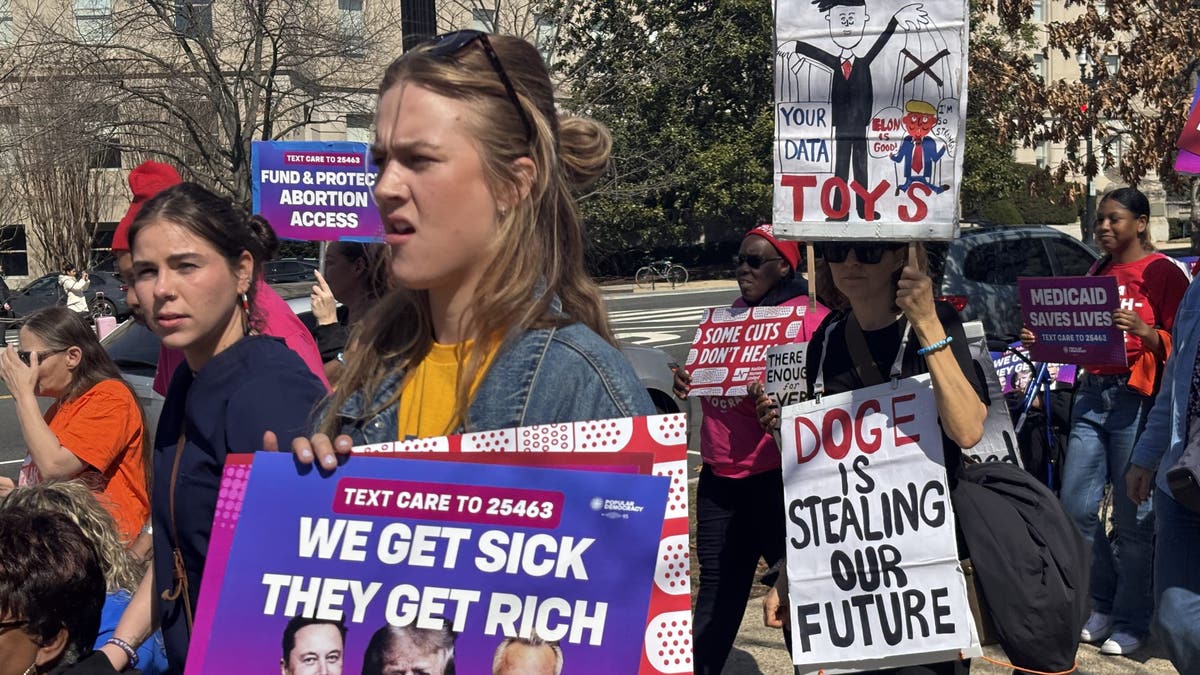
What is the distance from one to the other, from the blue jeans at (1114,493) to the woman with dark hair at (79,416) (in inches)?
163

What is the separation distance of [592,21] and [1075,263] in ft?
47.8

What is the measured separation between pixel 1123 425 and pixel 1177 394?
248 centimetres

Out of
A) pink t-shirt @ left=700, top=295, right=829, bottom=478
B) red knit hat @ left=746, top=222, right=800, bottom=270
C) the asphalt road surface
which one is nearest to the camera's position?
pink t-shirt @ left=700, top=295, right=829, bottom=478

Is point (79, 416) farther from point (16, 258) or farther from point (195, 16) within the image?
point (16, 258)

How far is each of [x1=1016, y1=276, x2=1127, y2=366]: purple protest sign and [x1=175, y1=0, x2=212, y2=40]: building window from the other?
1218cm

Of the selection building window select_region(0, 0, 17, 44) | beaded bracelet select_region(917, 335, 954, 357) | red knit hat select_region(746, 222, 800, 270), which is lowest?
beaded bracelet select_region(917, 335, 954, 357)

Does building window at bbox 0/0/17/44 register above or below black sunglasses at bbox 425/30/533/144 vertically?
above

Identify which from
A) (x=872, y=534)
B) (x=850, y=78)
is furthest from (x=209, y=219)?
(x=850, y=78)

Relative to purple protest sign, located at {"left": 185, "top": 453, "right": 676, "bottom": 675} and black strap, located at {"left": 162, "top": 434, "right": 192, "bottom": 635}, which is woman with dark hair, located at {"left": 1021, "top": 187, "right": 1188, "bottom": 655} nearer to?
black strap, located at {"left": 162, "top": 434, "right": 192, "bottom": 635}

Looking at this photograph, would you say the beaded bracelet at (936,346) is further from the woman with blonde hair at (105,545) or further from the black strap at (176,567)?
the woman with blonde hair at (105,545)

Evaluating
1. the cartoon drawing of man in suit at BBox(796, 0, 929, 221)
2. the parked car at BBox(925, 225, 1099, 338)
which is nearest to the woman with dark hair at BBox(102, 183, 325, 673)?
the cartoon drawing of man in suit at BBox(796, 0, 929, 221)

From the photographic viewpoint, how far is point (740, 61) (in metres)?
37.4

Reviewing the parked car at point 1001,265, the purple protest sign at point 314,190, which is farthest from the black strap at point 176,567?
the parked car at point 1001,265

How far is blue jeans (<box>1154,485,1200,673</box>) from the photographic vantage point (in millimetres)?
3859
